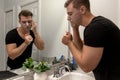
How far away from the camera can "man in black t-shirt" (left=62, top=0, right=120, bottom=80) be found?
994 mm

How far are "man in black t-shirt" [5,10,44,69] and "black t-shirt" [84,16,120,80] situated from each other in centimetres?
74

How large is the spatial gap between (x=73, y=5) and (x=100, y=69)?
0.48m

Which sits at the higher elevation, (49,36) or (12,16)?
(12,16)

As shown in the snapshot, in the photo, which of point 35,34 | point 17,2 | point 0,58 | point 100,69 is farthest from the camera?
point 35,34

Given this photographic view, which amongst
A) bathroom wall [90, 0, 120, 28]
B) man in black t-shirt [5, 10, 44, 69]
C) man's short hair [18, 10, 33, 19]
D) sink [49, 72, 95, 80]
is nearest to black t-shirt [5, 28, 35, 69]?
man in black t-shirt [5, 10, 44, 69]

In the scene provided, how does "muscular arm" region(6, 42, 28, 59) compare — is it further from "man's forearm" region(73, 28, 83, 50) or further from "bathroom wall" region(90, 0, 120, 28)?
"bathroom wall" region(90, 0, 120, 28)

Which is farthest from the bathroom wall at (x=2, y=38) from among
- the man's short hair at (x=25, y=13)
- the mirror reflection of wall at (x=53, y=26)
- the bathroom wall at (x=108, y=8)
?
the bathroom wall at (x=108, y=8)

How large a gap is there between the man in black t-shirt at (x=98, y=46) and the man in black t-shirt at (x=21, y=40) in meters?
0.58

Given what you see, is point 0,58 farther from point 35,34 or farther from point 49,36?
point 49,36

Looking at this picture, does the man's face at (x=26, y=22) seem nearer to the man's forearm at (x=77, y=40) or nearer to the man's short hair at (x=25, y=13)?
the man's short hair at (x=25, y=13)

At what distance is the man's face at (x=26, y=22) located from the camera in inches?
61.9

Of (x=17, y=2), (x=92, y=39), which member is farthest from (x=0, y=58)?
(x=92, y=39)

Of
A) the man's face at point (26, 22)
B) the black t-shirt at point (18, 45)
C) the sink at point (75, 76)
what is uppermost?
the man's face at point (26, 22)

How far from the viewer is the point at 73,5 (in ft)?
3.85
